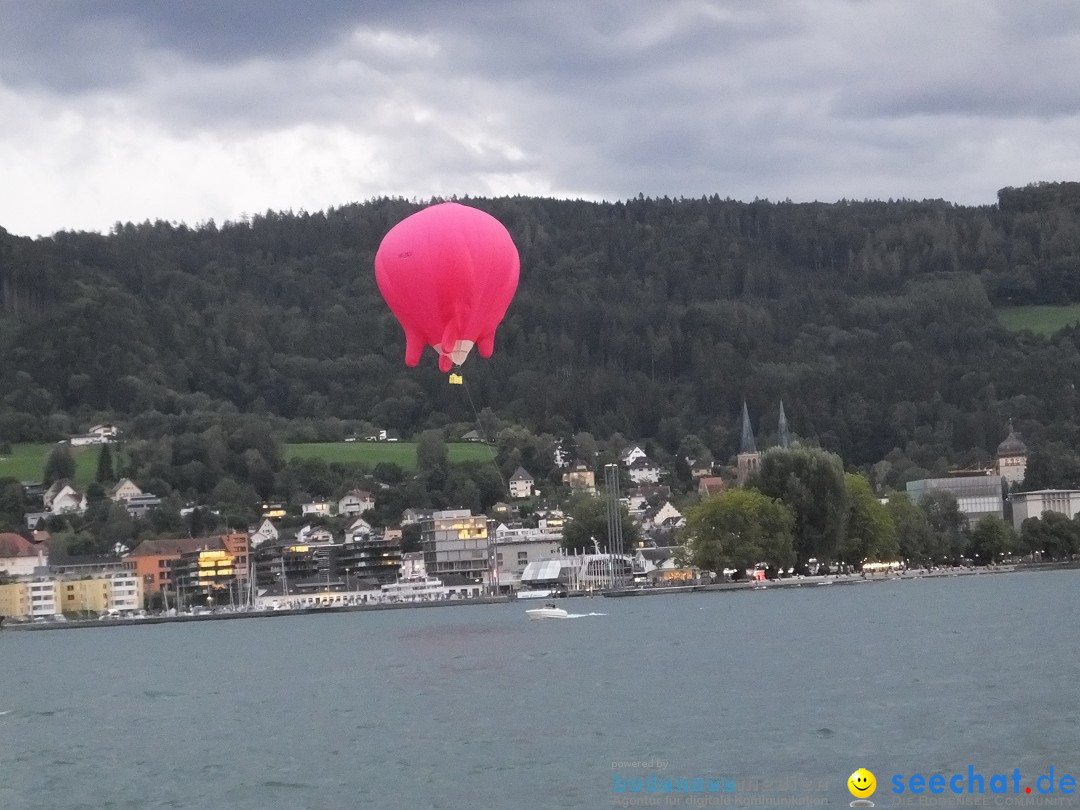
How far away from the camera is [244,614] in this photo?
397ft

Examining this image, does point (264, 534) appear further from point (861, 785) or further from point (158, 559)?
point (861, 785)

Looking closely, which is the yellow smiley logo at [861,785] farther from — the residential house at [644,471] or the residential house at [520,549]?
the residential house at [644,471]

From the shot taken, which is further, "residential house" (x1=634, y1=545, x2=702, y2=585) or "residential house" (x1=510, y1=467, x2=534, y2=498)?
"residential house" (x1=510, y1=467, x2=534, y2=498)

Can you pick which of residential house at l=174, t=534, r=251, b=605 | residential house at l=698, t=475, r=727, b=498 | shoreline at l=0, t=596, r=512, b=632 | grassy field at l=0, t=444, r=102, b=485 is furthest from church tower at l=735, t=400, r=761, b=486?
grassy field at l=0, t=444, r=102, b=485

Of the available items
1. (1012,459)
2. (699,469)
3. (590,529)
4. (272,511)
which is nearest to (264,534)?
(272,511)

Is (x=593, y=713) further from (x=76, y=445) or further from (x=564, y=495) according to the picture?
(x=76, y=445)

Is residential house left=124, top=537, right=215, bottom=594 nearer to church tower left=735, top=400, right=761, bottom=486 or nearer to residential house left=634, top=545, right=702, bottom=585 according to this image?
residential house left=634, top=545, right=702, bottom=585

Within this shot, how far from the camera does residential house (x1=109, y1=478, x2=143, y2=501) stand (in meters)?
157

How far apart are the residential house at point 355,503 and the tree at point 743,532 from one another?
56.0 meters

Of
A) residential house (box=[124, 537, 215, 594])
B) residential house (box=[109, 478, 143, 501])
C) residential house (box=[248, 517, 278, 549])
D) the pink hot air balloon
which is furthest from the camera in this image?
residential house (box=[109, 478, 143, 501])

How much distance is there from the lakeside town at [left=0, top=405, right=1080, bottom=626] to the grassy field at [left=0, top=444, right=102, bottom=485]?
11.3 ft

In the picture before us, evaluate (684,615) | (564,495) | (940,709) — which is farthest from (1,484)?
(940,709)

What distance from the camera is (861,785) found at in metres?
25.5

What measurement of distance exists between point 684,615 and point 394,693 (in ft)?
105
